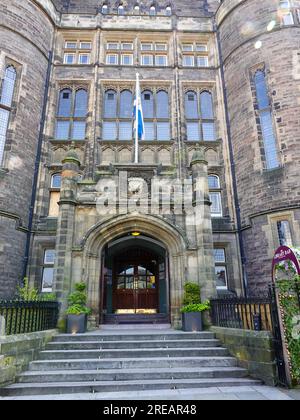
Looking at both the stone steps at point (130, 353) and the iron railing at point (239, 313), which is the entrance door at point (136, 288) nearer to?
the iron railing at point (239, 313)

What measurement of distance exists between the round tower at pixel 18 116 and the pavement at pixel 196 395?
7.61m

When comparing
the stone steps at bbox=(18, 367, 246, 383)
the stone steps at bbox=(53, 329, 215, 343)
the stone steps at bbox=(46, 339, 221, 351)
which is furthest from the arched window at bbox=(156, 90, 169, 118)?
the stone steps at bbox=(18, 367, 246, 383)

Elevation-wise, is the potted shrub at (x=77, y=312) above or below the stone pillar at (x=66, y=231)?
below

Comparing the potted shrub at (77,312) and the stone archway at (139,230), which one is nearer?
the potted shrub at (77,312)

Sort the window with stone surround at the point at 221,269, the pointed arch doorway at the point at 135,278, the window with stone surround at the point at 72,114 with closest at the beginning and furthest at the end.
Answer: the window with stone surround at the point at 221,269 < the pointed arch doorway at the point at 135,278 < the window with stone surround at the point at 72,114

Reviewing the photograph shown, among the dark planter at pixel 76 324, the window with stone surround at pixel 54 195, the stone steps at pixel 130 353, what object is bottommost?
the stone steps at pixel 130 353

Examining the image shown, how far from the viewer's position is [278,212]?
12133 mm

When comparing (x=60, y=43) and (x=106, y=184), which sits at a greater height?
(x=60, y=43)

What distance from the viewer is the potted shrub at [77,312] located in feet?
28.7

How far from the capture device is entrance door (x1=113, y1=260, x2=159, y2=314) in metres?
14.3

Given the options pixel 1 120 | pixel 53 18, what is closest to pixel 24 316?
pixel 1 120

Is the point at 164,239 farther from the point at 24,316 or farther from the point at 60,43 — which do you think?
the point at 60,43
